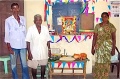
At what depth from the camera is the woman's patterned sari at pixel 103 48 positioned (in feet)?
16.9

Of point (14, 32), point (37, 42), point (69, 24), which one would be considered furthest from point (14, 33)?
point (69, 24)

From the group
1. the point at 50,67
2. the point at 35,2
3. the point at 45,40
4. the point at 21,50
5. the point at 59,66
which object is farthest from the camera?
the point at 35,2

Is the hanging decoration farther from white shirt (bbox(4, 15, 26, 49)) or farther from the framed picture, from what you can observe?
white shirt (bbox(4, 15, 26, 49))

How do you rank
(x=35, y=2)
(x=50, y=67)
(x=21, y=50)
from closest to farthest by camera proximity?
1. (x=21, y=50)
2. (x=50, y=67)
3. (x=35, y=2)

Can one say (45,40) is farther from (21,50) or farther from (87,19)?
(87,19)

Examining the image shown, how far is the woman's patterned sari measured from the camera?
516cm

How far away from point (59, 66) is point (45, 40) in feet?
5.23

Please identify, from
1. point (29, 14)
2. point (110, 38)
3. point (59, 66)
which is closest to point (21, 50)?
point (59, 66)

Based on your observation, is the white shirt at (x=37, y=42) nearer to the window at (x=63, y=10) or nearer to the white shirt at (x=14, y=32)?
the white shirt at (x=14, y=32)

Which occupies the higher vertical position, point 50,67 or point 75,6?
point 75,6

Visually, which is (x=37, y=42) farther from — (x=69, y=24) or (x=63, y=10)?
(x=63, y=10)

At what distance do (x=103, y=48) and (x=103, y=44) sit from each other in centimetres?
9

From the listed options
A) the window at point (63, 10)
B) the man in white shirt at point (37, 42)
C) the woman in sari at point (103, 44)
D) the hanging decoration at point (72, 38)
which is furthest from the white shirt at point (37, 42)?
the window at point (63, 10)

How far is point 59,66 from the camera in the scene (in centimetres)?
661
